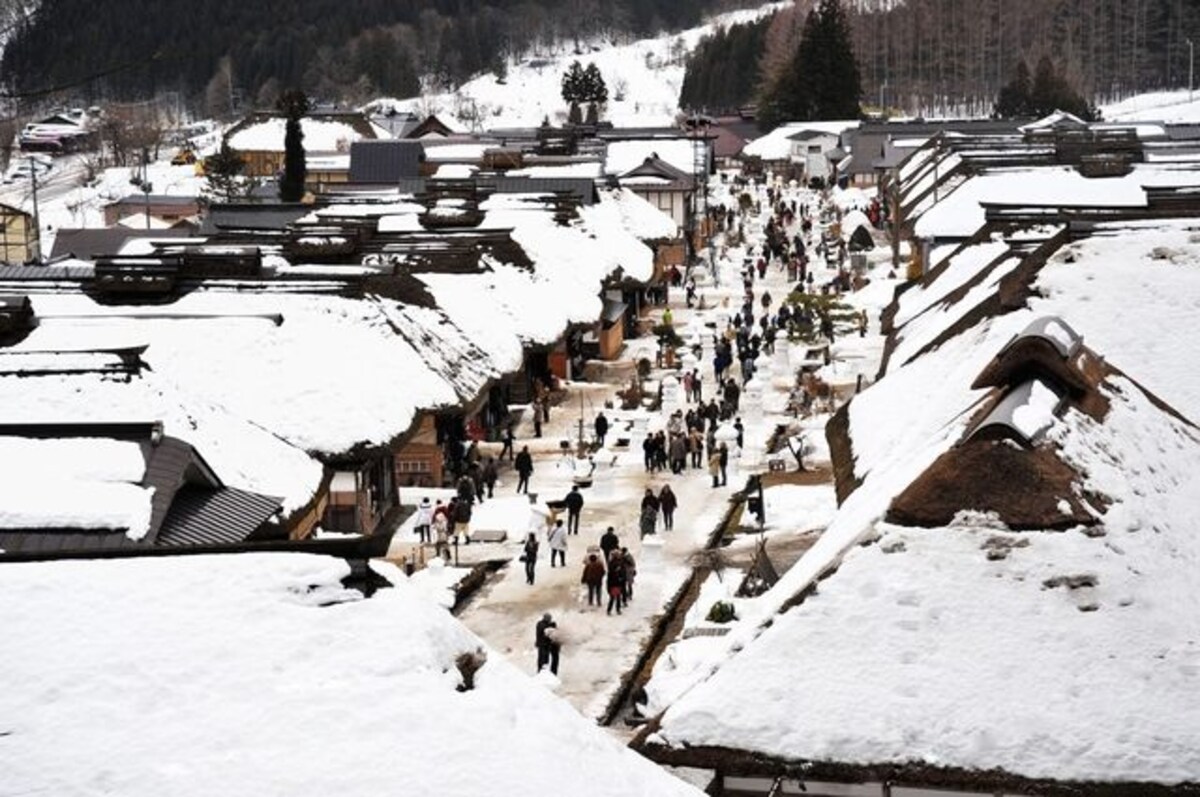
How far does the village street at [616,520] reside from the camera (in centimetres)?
2205

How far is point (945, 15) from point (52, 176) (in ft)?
204

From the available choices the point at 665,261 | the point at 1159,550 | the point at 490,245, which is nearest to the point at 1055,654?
the point at 1159,550

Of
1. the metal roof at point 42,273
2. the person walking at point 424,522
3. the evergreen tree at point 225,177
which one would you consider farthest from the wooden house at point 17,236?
the person walking at point 424,522

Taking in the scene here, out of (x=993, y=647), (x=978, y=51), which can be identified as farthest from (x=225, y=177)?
(x=978, y=51)

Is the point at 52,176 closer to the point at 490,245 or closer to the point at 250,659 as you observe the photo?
the point at 490,245

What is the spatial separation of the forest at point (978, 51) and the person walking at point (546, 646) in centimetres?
10099

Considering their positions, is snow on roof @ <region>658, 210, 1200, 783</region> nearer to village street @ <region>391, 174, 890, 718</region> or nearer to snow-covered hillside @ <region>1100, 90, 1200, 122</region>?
village street @ <region>391, 174, 890, 718</region>

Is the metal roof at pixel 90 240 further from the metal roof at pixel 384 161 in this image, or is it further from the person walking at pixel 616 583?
the person walking at pixel 616 583

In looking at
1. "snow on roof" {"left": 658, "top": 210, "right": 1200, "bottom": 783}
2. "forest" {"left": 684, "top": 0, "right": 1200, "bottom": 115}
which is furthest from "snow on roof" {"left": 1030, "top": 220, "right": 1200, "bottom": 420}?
"forest" {"left": 684, "top": 0, "right": 1200, "bottom": 115}

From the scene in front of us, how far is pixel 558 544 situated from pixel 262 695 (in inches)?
652

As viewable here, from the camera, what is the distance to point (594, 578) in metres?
23.8

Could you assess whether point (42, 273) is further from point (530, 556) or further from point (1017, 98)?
point (1017, 98)

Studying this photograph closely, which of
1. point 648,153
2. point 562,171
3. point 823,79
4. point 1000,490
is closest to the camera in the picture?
point 1000,490

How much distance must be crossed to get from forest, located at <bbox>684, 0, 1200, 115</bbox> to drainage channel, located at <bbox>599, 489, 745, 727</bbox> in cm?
9632
